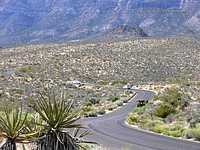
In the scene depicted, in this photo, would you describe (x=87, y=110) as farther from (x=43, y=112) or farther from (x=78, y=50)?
(x=78, y=50)

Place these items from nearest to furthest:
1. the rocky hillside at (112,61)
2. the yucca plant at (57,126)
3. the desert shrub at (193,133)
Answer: the yucca plant at (57,126) < the desert shrub at (193,133) < the rocky hillside at (112,61)

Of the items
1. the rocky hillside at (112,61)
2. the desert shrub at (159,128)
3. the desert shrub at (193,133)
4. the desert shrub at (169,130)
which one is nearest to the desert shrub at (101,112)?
the desert shrub at (169,130)

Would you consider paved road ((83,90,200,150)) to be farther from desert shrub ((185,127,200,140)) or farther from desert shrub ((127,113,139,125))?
desert shrub ((185,127,200,140))

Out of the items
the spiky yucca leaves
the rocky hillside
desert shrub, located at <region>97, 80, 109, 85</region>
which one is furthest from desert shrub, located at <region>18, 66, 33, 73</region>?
the spiky yucca leaves

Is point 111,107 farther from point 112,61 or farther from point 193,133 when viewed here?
point 112,61

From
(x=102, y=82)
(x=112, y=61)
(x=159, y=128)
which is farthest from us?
(x=112, y=61)

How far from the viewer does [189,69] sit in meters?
107

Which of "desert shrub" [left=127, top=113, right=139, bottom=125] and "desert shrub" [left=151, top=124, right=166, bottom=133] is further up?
"desert shrub" [left=151, top=124, right=166, bottom=133]

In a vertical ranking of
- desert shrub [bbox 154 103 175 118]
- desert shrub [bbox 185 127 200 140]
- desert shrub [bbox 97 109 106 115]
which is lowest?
desert shrub [bbox 97 109 106 115]

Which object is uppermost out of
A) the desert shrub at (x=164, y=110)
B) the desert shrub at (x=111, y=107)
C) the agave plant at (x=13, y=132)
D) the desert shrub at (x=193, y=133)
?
the agave plant at (x=13, y=132)

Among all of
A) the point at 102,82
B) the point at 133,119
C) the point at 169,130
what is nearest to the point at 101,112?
the point at 133,119

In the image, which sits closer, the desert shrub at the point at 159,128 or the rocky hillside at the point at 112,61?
the desert shrub at the point at 159,128

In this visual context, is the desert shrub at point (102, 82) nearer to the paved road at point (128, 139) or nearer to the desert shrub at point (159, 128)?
the paved road at point (128, 139)

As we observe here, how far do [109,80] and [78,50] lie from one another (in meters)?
17.1
